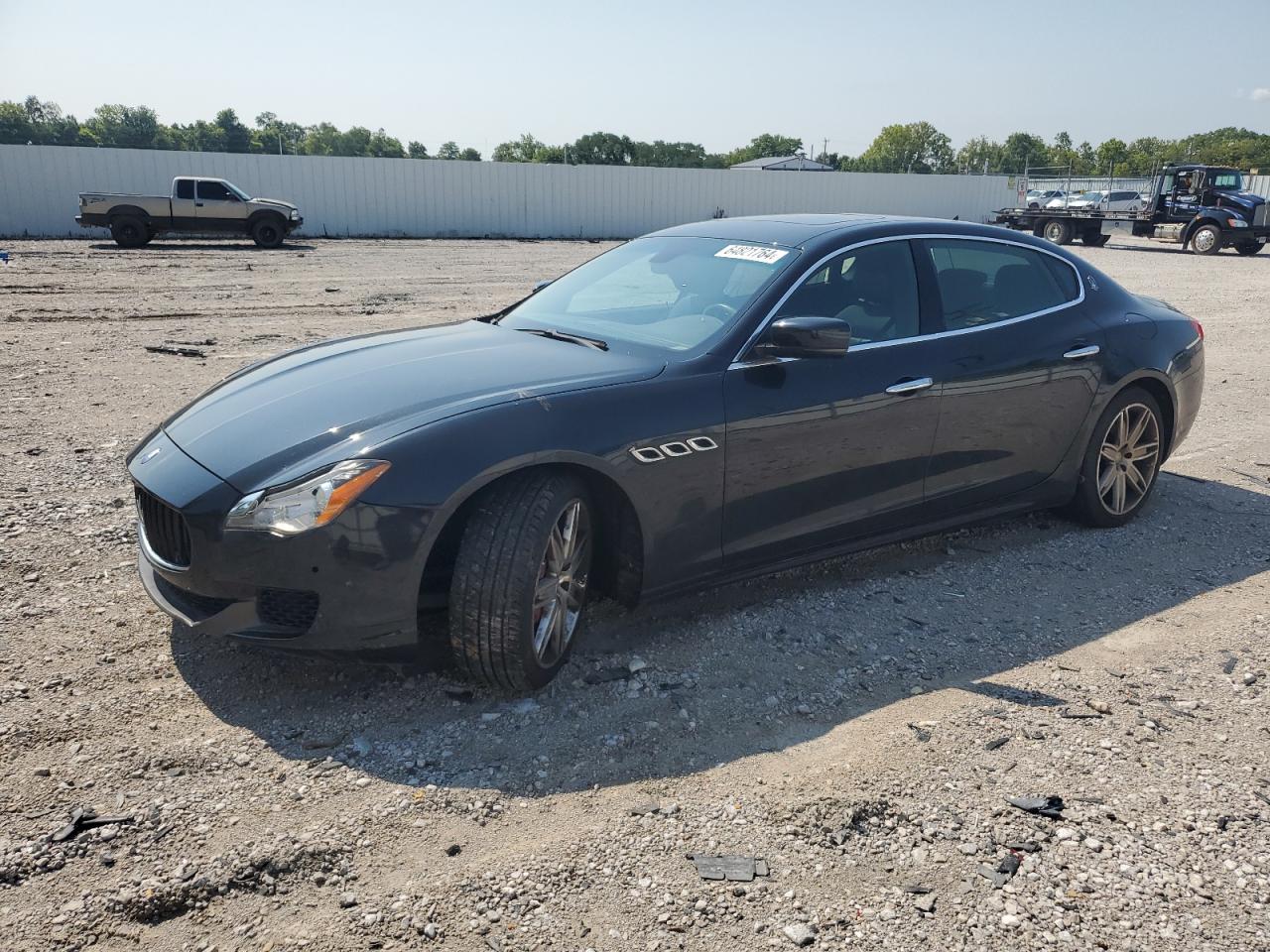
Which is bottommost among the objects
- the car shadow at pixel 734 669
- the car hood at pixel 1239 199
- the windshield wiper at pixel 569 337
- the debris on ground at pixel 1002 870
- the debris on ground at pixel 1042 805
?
the debris on ground at pixel 1002 870

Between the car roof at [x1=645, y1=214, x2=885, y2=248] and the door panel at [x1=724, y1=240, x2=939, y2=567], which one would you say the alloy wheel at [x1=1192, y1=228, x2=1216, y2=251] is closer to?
the car roof at [x1=645, y1=214, x2=885, y2=248]

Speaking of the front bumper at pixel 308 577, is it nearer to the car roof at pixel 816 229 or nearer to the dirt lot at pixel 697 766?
the dirt lot at pixel 697 766

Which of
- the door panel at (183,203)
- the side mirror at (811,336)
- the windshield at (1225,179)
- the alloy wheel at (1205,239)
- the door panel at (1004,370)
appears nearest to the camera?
the side mirror at (811,336)

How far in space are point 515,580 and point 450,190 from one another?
1267 inches

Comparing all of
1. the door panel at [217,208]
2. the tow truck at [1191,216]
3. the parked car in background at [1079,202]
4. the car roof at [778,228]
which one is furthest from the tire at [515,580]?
the parked car in background at [1079,202]

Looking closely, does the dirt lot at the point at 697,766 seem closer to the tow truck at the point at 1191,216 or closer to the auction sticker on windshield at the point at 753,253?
the auction sticker on windshield at the point at 753,253

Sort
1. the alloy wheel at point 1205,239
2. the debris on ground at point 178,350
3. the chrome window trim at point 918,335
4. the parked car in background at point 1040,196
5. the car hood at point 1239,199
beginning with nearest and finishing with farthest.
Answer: the chrome window trim at point 918,335 < the debris on ground at point 178,350 < the car hood at point 1239,199 < the alloy wheel at point 1205,239 < the parked car in background at point 1040,196

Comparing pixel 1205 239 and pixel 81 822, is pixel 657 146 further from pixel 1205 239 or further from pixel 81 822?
pixel 81 822

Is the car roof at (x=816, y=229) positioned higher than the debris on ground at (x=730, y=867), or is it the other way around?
the car roof at (x=816, y=229)

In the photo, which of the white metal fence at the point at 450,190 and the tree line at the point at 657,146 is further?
the tree line at the point at 657,146

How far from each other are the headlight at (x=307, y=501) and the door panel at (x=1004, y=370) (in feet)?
8.46

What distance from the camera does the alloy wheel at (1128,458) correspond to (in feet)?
17.3

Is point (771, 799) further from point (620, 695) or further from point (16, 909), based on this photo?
point (16, 909)

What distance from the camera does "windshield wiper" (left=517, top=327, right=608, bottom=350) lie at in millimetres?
3998
